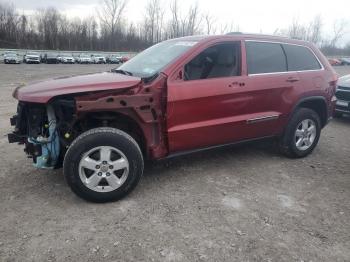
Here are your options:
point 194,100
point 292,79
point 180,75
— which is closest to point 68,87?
point 180,75

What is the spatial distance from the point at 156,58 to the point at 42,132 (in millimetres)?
1674

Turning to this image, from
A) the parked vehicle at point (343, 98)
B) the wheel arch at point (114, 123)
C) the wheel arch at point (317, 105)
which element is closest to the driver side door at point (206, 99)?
the wheel arch at point (114, 123)

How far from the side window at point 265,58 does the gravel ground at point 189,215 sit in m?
1.37

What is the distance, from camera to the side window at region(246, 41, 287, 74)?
14.7 feet

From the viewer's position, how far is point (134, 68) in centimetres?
439

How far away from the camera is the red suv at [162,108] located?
11.4 ft

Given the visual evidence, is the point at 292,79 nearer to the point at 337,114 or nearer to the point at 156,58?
the point at 156,58

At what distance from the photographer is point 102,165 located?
3.51m

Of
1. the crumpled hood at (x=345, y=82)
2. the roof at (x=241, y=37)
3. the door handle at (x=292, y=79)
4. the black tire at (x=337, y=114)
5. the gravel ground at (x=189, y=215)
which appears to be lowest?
the gravel ground at (x=189, y=215)

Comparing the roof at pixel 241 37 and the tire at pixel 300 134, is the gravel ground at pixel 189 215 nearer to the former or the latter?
the tire at pixel 300 134

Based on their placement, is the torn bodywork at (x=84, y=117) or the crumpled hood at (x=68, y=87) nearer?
the crumpled hood at (x=68, y=87)

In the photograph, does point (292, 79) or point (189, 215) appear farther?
point (292, 79)

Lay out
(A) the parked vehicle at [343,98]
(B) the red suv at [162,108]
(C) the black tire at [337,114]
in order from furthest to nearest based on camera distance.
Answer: (C) the black tire at [337,114] → (A) the parked vehicle at [343,98] → (B) the red suv at [162,108]

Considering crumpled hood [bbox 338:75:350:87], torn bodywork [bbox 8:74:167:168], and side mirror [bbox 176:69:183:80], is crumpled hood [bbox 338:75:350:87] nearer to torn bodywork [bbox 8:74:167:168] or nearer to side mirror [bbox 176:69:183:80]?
side mirror [bbox 176:69:183:80]
